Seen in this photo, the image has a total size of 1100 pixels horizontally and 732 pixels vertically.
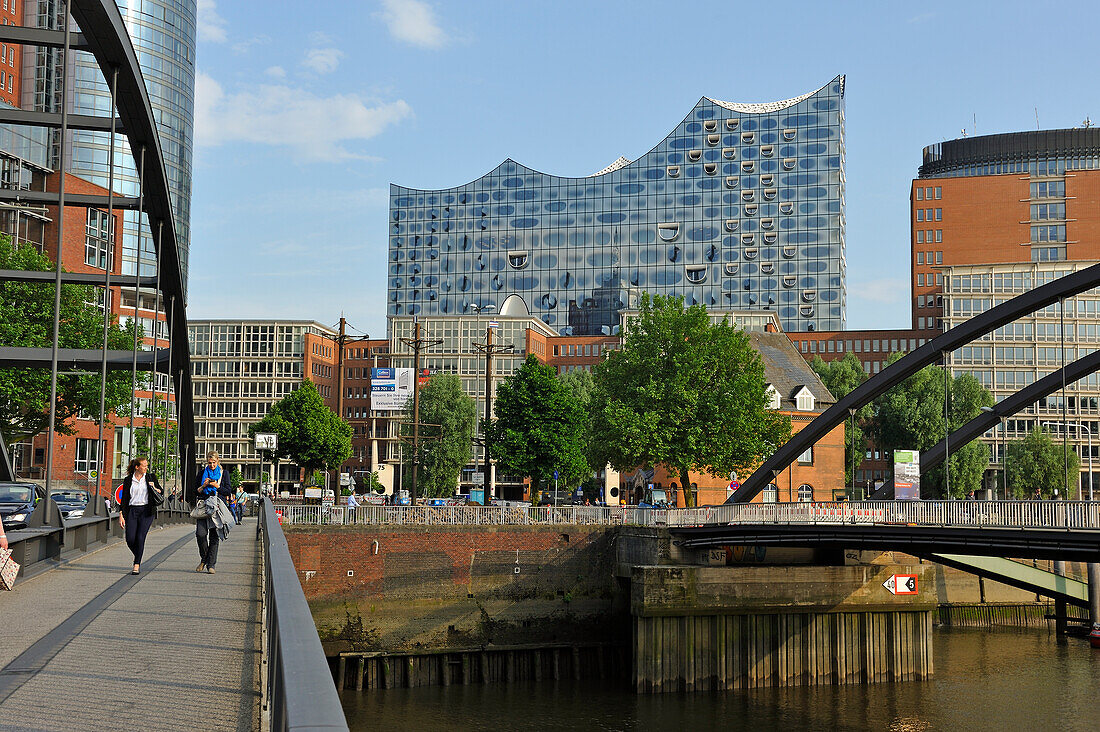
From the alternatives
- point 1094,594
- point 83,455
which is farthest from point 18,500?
point 83,455

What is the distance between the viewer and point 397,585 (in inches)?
1718

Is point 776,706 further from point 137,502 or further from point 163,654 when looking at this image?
point 163,654

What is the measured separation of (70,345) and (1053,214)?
385 feet

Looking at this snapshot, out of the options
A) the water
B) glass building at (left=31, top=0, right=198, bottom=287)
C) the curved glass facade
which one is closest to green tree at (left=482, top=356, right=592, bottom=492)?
the water

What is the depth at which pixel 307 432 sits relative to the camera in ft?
291

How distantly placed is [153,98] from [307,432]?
85.3 m

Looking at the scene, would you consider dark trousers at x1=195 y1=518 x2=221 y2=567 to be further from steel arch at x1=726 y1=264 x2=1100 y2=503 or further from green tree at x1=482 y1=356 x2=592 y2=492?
green tree at x1=482 y1=356 x2=592 y2=492

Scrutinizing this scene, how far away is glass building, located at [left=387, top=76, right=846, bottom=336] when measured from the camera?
512 ft

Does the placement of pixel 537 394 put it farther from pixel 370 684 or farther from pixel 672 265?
pixel 672 265

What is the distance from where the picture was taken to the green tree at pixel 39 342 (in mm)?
56719

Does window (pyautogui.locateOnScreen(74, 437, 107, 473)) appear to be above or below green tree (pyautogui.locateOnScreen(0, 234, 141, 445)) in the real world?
below

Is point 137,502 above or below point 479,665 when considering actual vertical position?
above

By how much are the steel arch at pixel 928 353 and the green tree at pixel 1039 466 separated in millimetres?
46762

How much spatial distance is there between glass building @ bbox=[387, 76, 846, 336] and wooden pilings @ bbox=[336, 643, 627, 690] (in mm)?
106608
